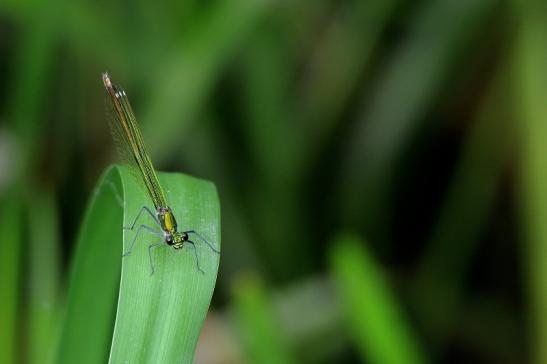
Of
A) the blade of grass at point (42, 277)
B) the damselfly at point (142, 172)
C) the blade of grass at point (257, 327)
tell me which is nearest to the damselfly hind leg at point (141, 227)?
the damselfly at point (142, 172)

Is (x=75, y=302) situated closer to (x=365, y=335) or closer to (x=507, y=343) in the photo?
(x=365, y=335)

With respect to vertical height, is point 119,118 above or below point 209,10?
below

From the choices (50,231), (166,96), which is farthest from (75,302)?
(166,96)

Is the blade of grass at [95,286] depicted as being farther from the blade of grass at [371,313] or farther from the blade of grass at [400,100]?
the blade of grass at [400,100]

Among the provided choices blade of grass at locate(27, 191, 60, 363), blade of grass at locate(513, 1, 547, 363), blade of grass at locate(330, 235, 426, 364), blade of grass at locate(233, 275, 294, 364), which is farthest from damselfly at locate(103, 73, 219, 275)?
blade of grass at locate(513, 1, 547, 363)

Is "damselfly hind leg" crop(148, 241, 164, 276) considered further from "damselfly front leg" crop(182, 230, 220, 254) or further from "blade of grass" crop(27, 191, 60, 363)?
"blade of grass" crop(27, 191, 60, 363)

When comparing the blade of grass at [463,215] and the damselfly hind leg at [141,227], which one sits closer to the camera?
the damselfly hind leg at [141,227]
